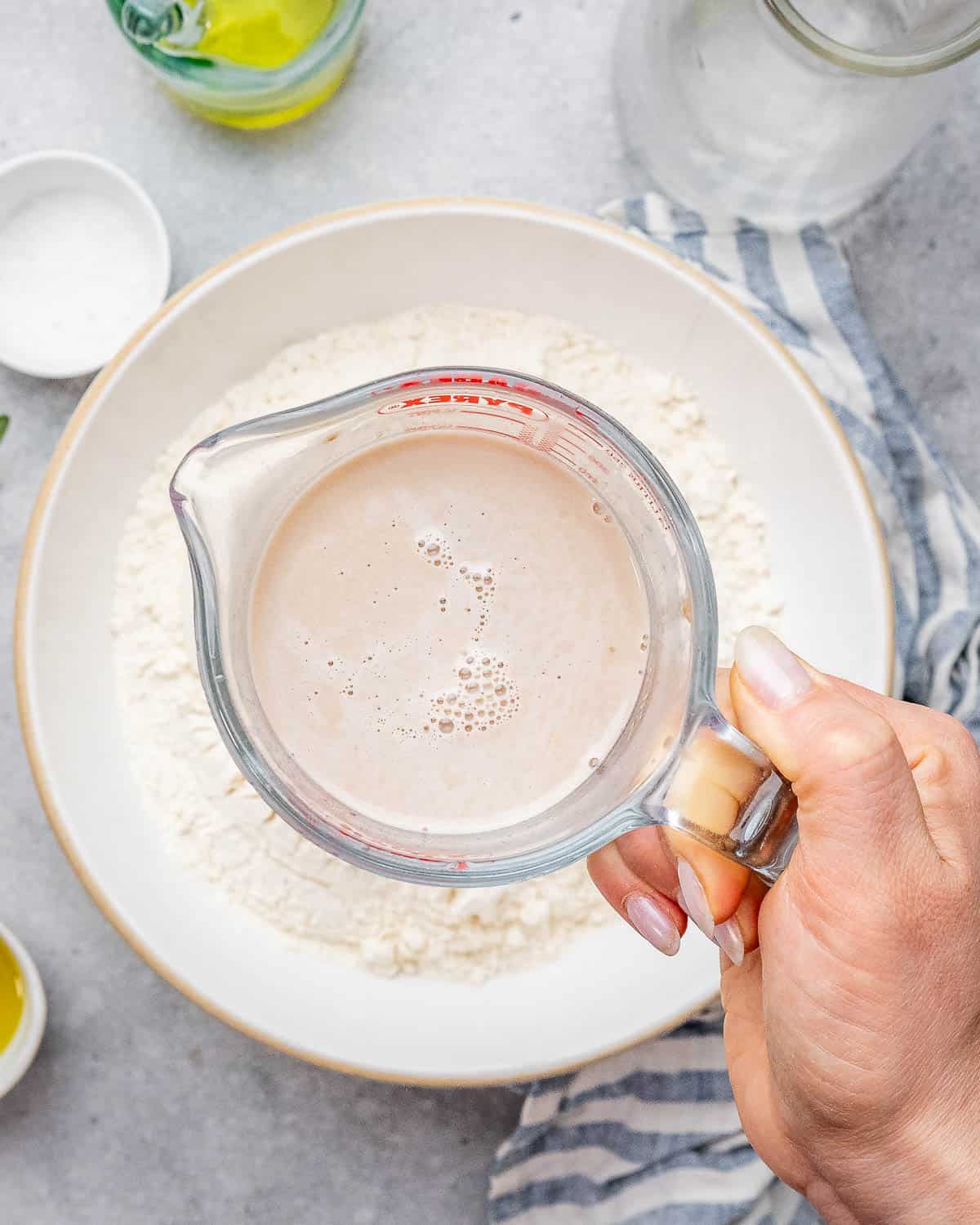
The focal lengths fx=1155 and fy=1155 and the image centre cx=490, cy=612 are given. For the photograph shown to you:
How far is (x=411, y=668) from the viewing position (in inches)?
34.8

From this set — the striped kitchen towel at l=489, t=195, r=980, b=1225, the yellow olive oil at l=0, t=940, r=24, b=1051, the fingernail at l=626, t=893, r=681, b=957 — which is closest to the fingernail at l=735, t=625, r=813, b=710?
the fingernail at l=626, t=893, r=681, b=957

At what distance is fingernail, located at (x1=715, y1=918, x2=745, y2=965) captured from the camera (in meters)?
0.81

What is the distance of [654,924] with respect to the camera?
888mm

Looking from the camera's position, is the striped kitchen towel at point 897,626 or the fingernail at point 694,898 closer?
the fingernail at point 694,898

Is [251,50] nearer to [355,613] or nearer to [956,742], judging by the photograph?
[355,613]

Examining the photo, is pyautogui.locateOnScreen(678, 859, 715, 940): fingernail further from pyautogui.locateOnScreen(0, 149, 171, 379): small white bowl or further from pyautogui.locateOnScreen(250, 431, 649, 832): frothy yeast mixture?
pyautogui.locateOnScreen(0, 149, 171, 379): small white bowl

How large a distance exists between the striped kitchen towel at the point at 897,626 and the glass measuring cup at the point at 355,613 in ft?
1.21

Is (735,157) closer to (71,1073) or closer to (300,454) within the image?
(300,454)

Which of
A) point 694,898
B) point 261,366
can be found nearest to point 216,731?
Result: point 261,366

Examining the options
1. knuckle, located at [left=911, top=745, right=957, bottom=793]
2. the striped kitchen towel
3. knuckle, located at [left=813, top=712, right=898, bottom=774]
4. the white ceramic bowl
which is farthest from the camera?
the striped kitchen towel

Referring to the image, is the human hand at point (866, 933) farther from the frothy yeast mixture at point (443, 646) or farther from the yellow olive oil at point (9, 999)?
the yellow olive oil at point (9, 999)

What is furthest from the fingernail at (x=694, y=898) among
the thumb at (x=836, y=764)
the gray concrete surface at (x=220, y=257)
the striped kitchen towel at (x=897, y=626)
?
the gray concrete surface at (x=220, y=257)

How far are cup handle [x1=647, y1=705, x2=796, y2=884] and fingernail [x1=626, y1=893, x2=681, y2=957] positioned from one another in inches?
7.5

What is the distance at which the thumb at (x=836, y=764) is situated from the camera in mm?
682
